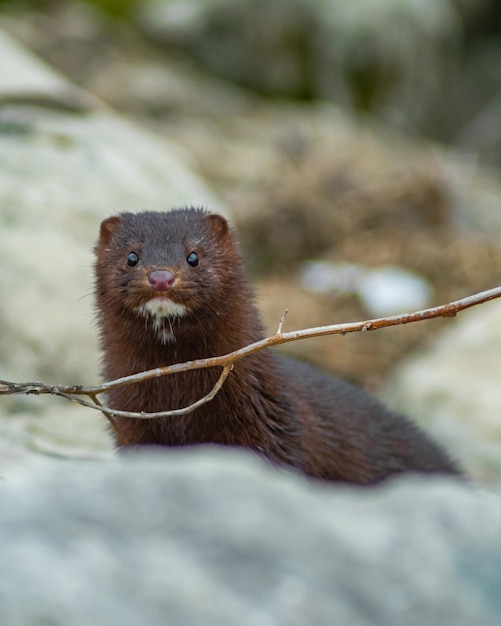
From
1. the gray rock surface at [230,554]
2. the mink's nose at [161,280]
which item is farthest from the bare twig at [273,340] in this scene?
the gray rock surface at [230,554]

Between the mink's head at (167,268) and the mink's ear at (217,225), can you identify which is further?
Answer: the mink's ear at (217,225)

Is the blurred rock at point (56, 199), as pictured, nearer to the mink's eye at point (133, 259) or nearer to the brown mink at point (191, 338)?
the brown mink at point (191, 338)

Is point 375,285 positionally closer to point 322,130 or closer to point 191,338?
point 191,338

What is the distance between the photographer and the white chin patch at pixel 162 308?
9.70 feet

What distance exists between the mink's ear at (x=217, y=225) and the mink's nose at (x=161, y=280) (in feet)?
1.56

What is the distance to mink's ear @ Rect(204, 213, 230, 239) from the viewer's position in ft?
11.0

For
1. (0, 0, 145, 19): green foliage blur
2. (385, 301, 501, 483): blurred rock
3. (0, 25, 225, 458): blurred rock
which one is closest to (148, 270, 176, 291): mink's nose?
(0, 25, 225, 458): blurred rock

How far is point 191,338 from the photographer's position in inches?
124

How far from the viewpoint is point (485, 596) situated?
4.59 feet

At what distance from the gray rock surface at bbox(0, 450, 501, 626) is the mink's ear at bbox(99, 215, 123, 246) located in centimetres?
182

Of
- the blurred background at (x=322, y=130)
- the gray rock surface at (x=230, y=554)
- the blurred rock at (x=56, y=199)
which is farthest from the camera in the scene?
the blurred background at (x=322, y=130)

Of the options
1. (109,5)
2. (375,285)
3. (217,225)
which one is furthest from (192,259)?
(109,5)

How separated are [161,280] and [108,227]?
23.6 inches

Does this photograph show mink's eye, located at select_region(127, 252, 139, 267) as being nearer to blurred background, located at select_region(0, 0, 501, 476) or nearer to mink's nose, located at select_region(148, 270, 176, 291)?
mink's nose, located at select_region(148, 270, 176, 291)
